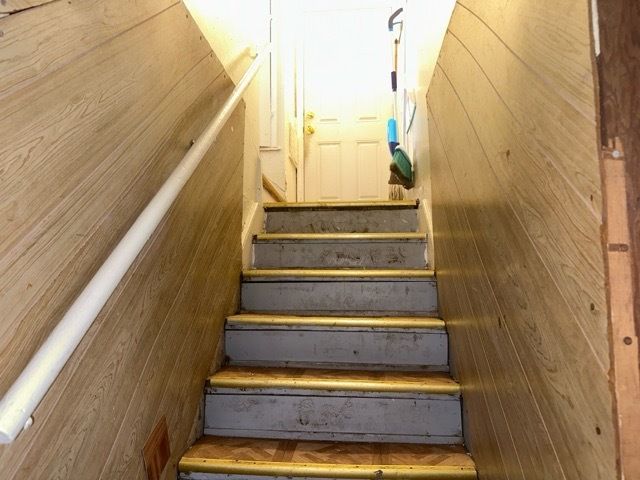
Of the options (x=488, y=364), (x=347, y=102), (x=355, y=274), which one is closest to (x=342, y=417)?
(x=488, y=364)

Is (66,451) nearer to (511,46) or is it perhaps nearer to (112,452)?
(112,452)

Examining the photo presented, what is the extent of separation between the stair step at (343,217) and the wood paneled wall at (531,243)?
3.29 ft

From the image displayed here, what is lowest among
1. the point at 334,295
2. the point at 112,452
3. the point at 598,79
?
the point at 112,452

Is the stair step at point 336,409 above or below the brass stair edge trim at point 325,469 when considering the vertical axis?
above

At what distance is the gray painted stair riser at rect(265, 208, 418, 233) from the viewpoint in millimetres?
2275

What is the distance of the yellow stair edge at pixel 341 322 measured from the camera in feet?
4.94

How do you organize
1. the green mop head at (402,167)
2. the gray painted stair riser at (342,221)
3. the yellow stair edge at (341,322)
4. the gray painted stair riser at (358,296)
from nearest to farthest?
the yellow stair edge at (341,322) < the gray painted stair riser at (358,296) < the gray painted stair riser at (342,221) < the green mop head at (402,167)

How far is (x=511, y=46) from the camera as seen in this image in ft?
2.49

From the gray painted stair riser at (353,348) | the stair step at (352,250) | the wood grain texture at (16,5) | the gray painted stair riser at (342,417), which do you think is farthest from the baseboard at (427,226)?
the wood grain texture at (16,5)

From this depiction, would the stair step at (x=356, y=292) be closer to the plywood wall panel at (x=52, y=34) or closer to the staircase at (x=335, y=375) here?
the staircase at (x=335, y=375)

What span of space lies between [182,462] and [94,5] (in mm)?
1117

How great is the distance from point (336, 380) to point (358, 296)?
474mm

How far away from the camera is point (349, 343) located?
1527 mm

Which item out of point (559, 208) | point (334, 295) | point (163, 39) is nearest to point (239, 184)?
point (334, 295)
